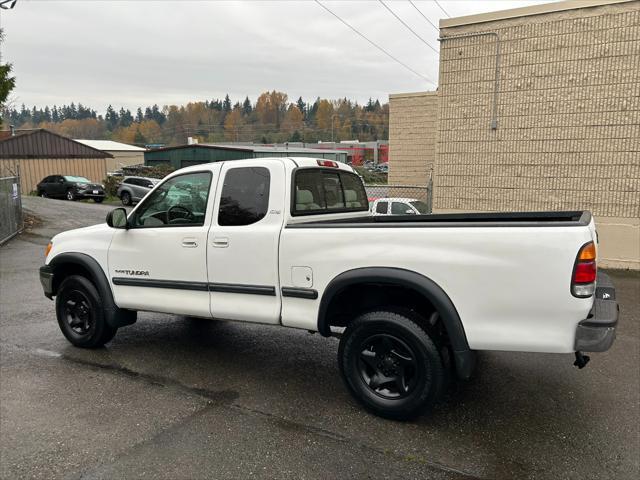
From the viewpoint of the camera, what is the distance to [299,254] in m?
3.93

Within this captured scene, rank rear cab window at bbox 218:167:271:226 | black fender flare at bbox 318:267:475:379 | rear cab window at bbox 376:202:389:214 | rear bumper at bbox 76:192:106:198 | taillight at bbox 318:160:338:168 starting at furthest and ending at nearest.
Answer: rear bumper at bbox 76:192:106:198, rear cab window at bbox 376:202:389:214, taillight at bbox 318:160:338:168, rear cab window at bbox 218:167:271:226, black fender flare at bbox 318:267:475:379

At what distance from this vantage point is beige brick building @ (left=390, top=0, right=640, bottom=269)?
9.03 m

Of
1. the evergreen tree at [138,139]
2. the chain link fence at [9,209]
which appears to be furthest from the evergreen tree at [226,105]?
the chain link fence at [9,209]

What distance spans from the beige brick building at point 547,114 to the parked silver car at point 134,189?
64.2 ft

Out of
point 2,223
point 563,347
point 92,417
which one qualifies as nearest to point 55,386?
point 92,417

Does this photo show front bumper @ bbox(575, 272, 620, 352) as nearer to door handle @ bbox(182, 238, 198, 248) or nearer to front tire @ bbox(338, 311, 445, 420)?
front tire @ bbox(338, 311, 445, 420)

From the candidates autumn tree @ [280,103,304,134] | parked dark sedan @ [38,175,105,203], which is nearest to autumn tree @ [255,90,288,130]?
autumn tree @ [280,103,304,134]

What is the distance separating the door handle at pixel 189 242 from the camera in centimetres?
446

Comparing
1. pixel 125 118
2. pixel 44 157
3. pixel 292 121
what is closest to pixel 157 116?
pixel 125 118

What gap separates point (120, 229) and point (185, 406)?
6.50 ft

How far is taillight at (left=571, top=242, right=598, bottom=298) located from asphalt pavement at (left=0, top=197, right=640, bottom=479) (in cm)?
112

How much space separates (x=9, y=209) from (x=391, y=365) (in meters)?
13.6

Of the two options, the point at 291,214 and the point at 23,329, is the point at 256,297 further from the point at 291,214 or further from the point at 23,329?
the point at 23,329

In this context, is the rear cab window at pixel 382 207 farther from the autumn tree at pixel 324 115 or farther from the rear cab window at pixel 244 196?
the autumn tree at pixel 324 115
